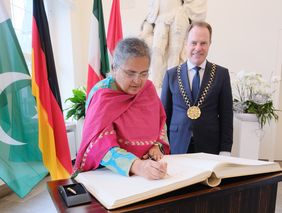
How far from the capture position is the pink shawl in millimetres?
738

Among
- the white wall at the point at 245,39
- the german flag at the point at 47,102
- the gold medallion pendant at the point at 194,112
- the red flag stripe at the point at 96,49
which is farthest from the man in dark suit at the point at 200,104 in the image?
the white wall at the point at 245,39

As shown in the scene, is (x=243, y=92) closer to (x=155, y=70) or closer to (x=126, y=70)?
(x=155, y=70)

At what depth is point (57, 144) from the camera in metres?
1.83

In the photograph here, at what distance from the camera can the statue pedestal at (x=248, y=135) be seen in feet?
7.59

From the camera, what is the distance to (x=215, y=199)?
615 mm

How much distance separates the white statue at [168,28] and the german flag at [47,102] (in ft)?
3.01

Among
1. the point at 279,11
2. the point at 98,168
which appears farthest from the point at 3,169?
the point at 279,11

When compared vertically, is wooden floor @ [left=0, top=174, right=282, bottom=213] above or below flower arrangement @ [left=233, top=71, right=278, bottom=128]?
below

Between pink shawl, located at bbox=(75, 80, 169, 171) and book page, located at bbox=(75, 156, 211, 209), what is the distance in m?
0.08

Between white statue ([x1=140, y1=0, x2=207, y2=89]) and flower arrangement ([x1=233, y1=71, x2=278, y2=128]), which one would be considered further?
white statue ([x1=140, y1=0, x2=207, y2=89])

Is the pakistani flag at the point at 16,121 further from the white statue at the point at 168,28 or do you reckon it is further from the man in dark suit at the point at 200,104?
the white statue at the point at 168,28

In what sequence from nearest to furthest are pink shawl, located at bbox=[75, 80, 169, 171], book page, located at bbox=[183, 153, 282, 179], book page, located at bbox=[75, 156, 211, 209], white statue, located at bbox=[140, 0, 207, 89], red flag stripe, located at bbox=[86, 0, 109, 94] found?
book page, located at bbox=[75, 156, 211, 209] → book page, located at bbox=[183, 153, 282, 179] → pink shawl, located at bbox=[75, 80, 169, 171] → white statue, located at bbox=[140, 0, 207, 89] → red flag stripe, located at bbox=[86, 0, 109, 94]

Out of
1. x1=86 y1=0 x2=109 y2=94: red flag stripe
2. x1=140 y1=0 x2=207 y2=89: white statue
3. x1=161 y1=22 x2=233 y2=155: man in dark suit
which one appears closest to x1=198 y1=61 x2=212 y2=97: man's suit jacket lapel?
x1=161 y1=22 x2=233 y2=155: man in dark suit

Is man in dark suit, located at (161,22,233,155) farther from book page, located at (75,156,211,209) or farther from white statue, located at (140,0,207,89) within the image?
Result: white statue, located at (140,0,207,89)
